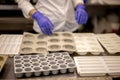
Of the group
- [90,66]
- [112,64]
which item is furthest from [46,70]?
[112,64]

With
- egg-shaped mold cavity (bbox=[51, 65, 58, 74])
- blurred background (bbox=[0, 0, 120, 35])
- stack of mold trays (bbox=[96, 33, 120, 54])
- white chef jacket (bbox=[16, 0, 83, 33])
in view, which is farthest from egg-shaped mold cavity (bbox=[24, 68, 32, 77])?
blurred background (bbox=[0, 0, 120, 35])

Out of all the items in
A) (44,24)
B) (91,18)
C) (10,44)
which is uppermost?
(44,24)

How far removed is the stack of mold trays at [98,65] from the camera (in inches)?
36.9

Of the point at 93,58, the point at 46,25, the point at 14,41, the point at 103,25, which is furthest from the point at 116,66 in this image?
the point at 103,25

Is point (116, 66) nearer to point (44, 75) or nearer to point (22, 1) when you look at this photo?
point (44, 75)

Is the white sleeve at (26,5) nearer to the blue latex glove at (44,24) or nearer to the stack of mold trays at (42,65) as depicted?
the blue latex glove at (44,24)

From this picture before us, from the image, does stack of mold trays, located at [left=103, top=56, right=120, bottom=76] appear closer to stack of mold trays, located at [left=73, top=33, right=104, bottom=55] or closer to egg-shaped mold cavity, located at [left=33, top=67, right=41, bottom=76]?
stack of mold trays, located at [left=73, top=33, right=104, bottom=55]

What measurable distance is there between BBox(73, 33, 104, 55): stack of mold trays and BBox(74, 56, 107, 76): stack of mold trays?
2.5 inches

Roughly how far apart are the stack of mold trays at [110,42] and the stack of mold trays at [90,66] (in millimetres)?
141

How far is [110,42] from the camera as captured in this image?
1255 mm

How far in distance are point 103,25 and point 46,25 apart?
1.30 m

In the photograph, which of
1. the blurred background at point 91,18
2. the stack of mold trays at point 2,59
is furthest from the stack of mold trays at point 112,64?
the blurred background at point 91,18

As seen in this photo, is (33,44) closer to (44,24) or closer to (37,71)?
(44,24)

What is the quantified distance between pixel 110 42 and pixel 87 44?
17 centimetres
